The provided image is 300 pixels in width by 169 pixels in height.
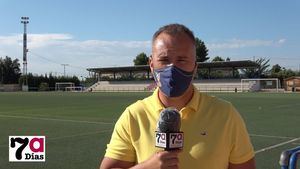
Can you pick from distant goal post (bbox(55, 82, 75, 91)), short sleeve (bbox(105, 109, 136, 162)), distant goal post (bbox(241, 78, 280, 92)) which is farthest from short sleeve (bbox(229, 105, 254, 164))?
distant goal post (bbox(55, 82, 75, 91))

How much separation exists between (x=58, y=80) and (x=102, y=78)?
41.4 feet

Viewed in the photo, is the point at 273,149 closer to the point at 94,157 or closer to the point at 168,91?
the point at 94,157

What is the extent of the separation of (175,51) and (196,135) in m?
0.49

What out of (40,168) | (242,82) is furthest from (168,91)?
(242,82)

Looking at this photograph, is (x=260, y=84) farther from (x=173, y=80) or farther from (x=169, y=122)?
(x=169, y=122)

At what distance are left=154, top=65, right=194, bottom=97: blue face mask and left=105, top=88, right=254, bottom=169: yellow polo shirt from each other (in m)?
0.15

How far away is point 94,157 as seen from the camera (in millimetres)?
9070

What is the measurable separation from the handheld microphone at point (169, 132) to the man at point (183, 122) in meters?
0.30

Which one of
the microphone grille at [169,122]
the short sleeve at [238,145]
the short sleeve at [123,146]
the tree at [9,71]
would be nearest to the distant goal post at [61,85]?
the tree at [9,71]

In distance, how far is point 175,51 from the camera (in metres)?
2.64

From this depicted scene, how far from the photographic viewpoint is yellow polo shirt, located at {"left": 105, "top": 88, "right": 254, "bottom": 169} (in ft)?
8.73

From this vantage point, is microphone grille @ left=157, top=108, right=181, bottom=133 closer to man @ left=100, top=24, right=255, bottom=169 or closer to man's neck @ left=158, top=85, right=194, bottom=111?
man @ left=100, top=24, right=255, bottom=169
